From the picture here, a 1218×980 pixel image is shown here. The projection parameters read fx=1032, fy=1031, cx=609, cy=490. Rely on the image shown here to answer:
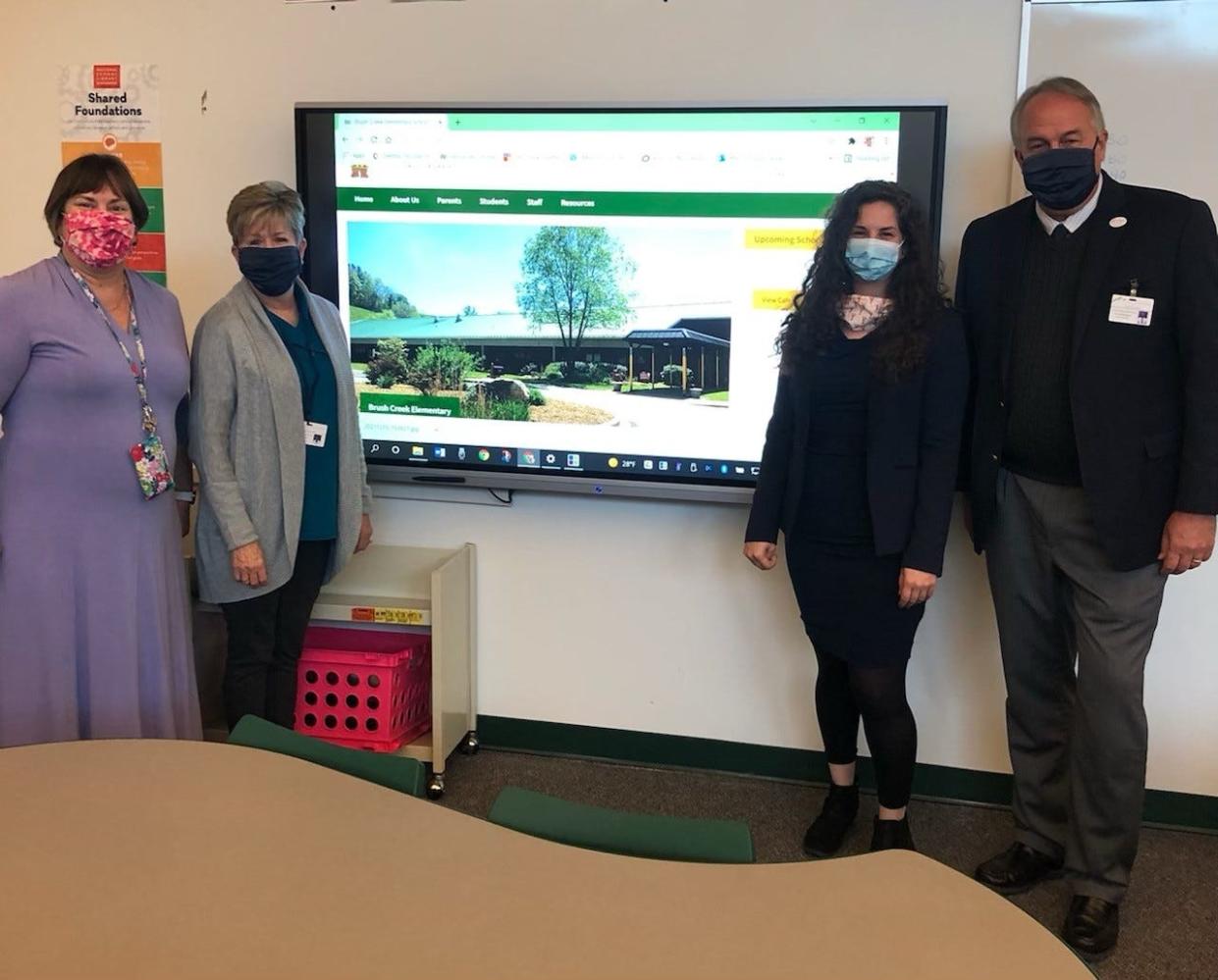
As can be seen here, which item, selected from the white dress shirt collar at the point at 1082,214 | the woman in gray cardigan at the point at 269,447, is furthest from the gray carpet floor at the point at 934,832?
the white dress shirt collar at the point at 1082,214

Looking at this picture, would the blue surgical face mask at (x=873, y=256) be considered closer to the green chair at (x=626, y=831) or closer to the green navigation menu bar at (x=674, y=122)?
the green navigation menu bar at (x=674, y=122)

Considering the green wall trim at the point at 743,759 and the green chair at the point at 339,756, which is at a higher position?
the green chair at the point at 339,756

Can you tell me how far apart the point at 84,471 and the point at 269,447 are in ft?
1.35

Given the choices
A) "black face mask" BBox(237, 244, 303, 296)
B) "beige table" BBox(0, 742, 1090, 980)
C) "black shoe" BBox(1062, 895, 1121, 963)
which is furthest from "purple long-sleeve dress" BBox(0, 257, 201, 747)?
"black shoe" BBox(1062, 895, 1121, 963)

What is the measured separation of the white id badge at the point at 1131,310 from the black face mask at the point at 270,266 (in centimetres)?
189

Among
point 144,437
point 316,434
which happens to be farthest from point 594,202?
point 144,437

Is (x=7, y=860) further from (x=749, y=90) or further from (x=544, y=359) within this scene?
(x=749, y=90)

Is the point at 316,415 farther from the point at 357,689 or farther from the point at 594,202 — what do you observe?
the point at 594,202

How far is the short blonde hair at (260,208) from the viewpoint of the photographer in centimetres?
248

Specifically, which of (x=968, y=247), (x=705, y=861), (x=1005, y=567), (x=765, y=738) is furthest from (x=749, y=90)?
(x=705, y=861)

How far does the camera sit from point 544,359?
3.02m

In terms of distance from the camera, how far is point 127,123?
10.8 feet

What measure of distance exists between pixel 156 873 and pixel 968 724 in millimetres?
2378

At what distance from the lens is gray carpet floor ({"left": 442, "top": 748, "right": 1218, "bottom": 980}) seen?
2.38 metres
